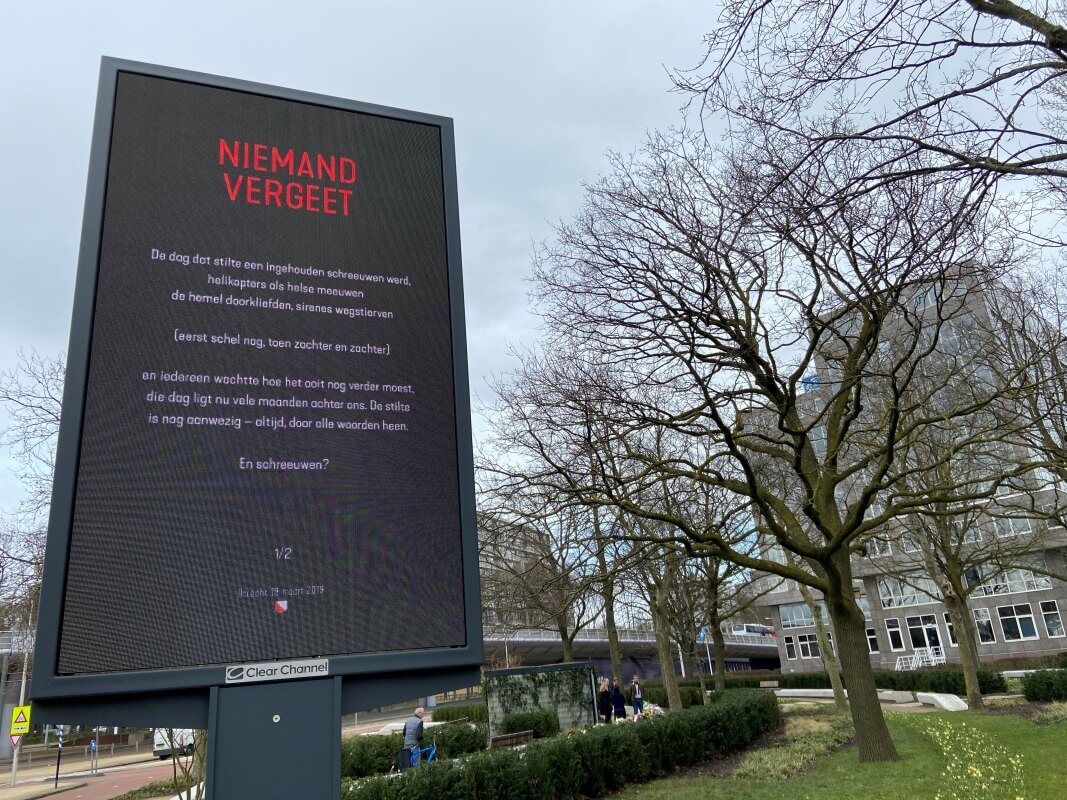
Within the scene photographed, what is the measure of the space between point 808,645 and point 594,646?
17452 millimetres

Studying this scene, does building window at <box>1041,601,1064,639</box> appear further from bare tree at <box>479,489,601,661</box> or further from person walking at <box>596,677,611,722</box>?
person walking at <box>596,677,611,722</box>

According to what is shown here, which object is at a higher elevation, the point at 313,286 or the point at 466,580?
the point at 313,286

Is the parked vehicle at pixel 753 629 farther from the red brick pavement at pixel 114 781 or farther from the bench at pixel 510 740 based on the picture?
the bench at pixel 510 740

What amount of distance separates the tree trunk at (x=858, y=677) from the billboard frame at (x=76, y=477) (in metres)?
9.21

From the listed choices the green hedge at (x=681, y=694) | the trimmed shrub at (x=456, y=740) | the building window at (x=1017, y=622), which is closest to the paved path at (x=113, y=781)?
the trimmed shrub at (x=456, y=740)

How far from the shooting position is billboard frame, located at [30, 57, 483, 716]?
3.13 m

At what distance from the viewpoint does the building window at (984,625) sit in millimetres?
43719

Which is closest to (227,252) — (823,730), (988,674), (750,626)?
(823,730)

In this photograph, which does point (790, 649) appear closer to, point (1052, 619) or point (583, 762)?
point (1052, 619)

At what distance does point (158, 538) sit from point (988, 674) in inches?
1131

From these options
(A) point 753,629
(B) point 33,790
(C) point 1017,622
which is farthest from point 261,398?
(A) point 753,629

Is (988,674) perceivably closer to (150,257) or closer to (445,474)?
(445,474)

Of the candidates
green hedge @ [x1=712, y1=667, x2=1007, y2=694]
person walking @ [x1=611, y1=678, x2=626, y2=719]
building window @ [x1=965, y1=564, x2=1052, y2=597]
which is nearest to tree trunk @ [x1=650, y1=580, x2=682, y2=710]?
person walking @ [x1=611, y1=678, x2=626, y2=719]

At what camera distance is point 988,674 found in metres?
24.1
